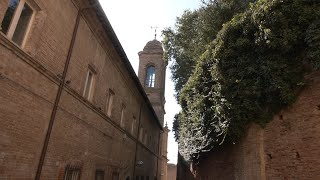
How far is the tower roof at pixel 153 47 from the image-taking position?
3425 centimetres

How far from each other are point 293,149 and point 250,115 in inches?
68.7

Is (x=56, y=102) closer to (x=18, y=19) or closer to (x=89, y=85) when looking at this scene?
(x=18, y=19)

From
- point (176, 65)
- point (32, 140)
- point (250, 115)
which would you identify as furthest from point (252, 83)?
point (176, 65)

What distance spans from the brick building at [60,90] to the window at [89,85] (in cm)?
4

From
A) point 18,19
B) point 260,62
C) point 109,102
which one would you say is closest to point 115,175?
point 109,102

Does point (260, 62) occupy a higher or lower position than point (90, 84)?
higher

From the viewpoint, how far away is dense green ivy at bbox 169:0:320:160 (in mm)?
9148

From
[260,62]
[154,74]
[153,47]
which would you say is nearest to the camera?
[260,62]

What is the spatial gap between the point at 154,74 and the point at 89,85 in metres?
23.2

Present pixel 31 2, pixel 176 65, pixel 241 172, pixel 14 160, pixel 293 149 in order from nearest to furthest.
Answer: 1. pixel 14 160
2. pixel 31 2
3. pixel 293 149
4. pixel 241 172
5. pixel 176 65

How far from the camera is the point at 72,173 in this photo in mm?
8930

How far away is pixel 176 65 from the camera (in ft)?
66.9

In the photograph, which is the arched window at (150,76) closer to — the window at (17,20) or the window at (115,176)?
the window at (115,176)

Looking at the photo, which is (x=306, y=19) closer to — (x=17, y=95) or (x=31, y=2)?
(x=31, y=2)
